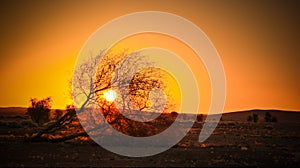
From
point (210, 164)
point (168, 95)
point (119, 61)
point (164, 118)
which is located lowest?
point (210, 164)

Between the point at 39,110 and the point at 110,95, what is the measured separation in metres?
28.4

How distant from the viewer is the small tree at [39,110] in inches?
1812

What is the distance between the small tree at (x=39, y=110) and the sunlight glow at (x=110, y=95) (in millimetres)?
27833

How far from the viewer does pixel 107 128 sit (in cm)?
2167

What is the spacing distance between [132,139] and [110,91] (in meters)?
3.80

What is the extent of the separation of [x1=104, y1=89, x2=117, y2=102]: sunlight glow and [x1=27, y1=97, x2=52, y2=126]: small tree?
27.8 meters

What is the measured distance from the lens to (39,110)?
46062mm

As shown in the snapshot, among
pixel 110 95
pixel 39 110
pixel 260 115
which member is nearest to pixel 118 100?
pixel 110 95

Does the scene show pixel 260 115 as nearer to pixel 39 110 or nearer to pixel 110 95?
pixel 39 110

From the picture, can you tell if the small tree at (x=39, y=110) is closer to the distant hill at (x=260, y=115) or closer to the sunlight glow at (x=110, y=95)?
the sunlight glow at (x=110, y=95)

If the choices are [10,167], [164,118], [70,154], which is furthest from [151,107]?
[10,167]

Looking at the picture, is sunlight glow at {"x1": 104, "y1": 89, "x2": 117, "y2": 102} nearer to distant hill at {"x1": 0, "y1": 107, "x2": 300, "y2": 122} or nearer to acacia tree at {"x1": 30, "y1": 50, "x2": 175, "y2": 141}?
acacia tree at {"x1": 30, "y1": 50, "x2": 175, "y2": 141}

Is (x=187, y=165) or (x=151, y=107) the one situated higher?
(x=151, y=107)

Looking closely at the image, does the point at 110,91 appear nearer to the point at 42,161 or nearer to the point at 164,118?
the point at 164,118
